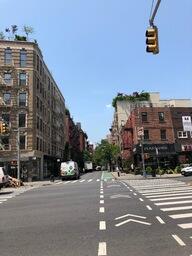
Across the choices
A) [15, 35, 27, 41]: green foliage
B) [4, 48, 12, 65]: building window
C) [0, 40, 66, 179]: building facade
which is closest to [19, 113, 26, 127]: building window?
[0, 40, 66, 179]: building facade

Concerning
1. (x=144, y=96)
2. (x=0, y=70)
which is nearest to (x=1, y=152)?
(x=0, y=70)

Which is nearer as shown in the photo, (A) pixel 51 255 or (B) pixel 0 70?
(A) pixel 51 255

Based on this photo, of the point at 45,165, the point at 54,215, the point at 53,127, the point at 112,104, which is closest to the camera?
the point at 54,215

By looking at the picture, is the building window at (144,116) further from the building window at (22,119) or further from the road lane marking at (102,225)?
the road lane marking at (102,225)

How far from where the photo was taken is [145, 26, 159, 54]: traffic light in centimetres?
1346

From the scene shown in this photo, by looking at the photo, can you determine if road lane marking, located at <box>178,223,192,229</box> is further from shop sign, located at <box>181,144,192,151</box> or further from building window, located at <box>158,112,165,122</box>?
building window, located at <box>158,112,165,122</box>

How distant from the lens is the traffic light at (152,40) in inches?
530

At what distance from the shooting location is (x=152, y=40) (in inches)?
533

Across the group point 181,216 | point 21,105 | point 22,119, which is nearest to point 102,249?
point 181,216

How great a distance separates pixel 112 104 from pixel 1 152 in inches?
2044

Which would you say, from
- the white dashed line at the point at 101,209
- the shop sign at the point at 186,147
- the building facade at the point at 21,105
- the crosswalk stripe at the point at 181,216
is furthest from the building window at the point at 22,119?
the crosswalk stripe at the point at 181,216

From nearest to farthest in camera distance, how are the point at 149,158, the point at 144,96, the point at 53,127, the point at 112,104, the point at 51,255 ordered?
the point at 51,255 → the point at 149,158 → the point at 53,127 → the point at 144,96 → the point at 112,104

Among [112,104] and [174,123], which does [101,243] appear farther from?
[112,104]

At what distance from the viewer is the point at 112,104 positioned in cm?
10644
